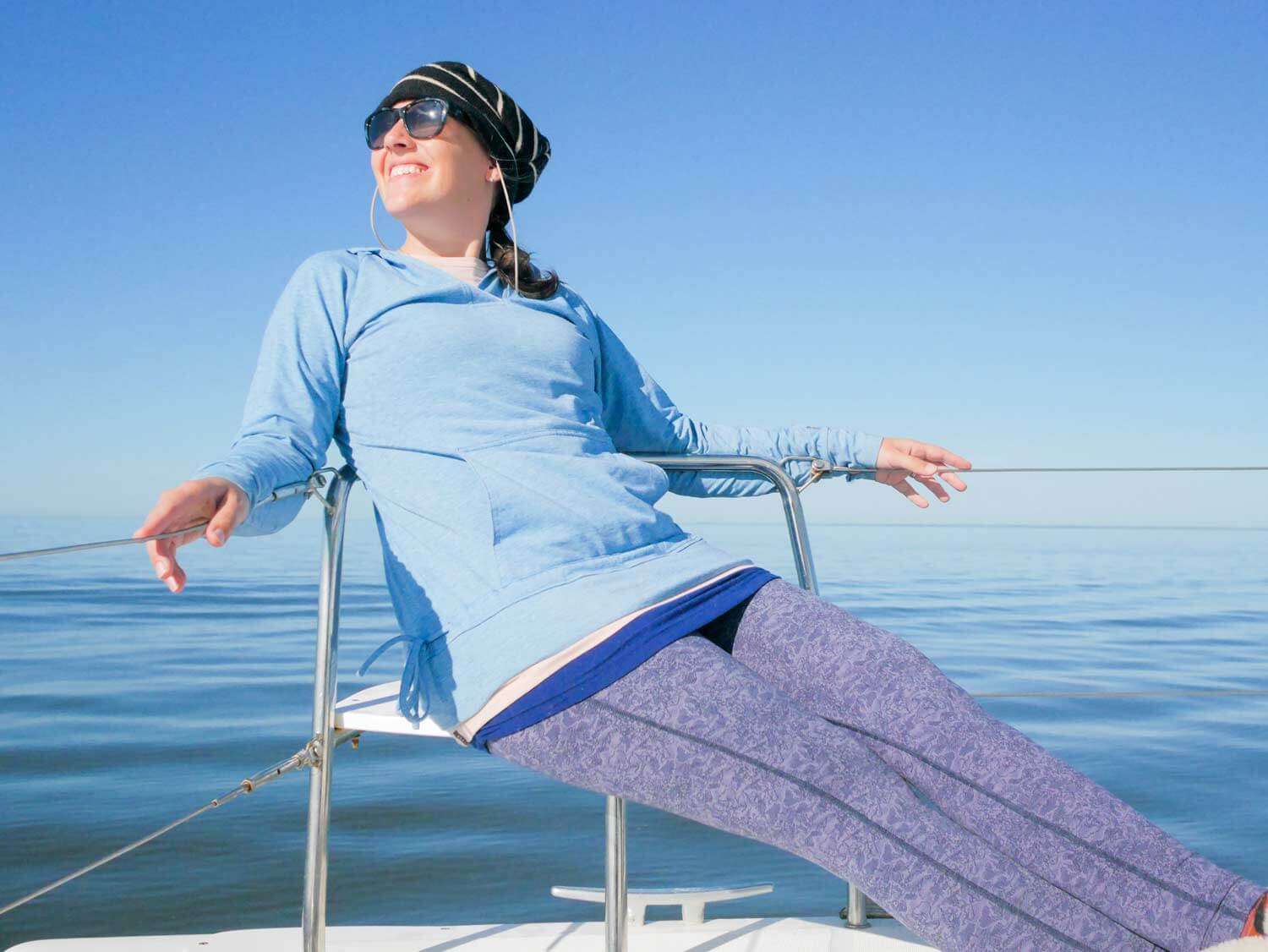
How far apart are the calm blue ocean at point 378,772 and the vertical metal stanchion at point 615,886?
1.31m

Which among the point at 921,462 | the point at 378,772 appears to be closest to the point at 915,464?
the point at 921,462

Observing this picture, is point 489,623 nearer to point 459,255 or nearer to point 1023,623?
point 459,255

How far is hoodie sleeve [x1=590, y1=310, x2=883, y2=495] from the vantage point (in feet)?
5.70

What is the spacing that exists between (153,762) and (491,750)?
11.0 feet

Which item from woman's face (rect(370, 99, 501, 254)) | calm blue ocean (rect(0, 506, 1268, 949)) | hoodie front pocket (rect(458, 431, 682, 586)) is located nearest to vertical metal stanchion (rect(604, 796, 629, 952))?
hoodie front pocket (rect(458, 431, 682, 586))

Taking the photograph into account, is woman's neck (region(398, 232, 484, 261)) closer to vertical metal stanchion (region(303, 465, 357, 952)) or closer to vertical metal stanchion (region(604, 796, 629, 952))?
vertical metal stanchion (region(303, 465, 357, 952))

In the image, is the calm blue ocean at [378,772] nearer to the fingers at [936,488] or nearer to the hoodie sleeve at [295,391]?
the fingers at [936,488]

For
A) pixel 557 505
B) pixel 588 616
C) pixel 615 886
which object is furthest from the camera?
pixel 615 886

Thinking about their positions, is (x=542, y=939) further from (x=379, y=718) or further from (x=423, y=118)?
(x=423, y=118)

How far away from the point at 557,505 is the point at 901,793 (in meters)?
0.48

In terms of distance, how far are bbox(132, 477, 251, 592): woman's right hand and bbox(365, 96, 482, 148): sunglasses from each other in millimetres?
670

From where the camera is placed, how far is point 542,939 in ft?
5.30

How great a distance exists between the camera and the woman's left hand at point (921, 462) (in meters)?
1.68

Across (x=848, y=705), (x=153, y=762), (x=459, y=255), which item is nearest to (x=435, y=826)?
(x=153, y=762)
